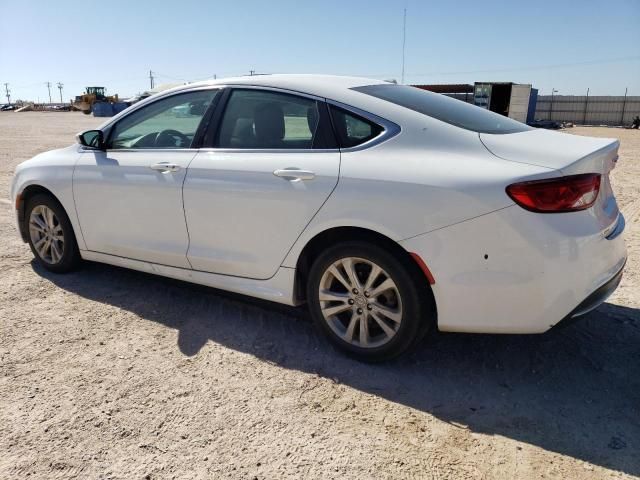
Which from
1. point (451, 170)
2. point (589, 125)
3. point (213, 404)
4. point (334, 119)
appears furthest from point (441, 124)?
point (589, 125)

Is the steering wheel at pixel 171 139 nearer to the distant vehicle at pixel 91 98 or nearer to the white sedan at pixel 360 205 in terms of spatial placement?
the white sedan at pixel 360 205

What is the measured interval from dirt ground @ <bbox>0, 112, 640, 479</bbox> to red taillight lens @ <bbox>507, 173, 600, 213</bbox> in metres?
0.80

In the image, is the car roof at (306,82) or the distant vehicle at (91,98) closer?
the car roof at (306,82)

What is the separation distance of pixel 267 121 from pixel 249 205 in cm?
60

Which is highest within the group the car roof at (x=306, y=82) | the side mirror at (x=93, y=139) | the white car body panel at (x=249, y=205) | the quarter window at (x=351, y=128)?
the car roof at (x=306, y=82)

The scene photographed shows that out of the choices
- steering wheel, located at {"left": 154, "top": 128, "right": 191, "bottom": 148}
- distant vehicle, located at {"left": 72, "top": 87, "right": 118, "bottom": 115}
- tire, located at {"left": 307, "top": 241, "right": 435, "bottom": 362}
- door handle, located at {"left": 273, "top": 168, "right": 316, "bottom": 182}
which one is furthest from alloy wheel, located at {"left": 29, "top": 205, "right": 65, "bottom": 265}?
distant vehicle, located at {"left": 72, "top": 87, "right": 118, "bottom": 115}

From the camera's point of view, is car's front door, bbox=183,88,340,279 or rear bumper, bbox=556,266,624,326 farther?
car's front door, bbox=183,88,340,279

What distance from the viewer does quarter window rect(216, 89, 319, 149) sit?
10.4 feet

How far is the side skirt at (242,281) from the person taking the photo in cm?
318

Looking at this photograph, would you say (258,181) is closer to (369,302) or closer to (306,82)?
(306,82)

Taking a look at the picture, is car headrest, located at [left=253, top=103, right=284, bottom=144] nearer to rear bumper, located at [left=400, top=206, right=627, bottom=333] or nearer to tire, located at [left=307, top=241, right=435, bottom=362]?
tire, located at [left=307, top=241, right=435, bottom=362]

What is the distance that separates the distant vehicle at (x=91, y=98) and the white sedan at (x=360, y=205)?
6230cm

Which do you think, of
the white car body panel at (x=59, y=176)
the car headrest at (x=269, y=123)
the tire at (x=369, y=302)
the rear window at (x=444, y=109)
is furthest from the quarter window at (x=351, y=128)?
the white car body panel at (x=59, y=176)

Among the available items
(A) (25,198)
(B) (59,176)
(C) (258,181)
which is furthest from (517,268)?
(A) (25,198)
